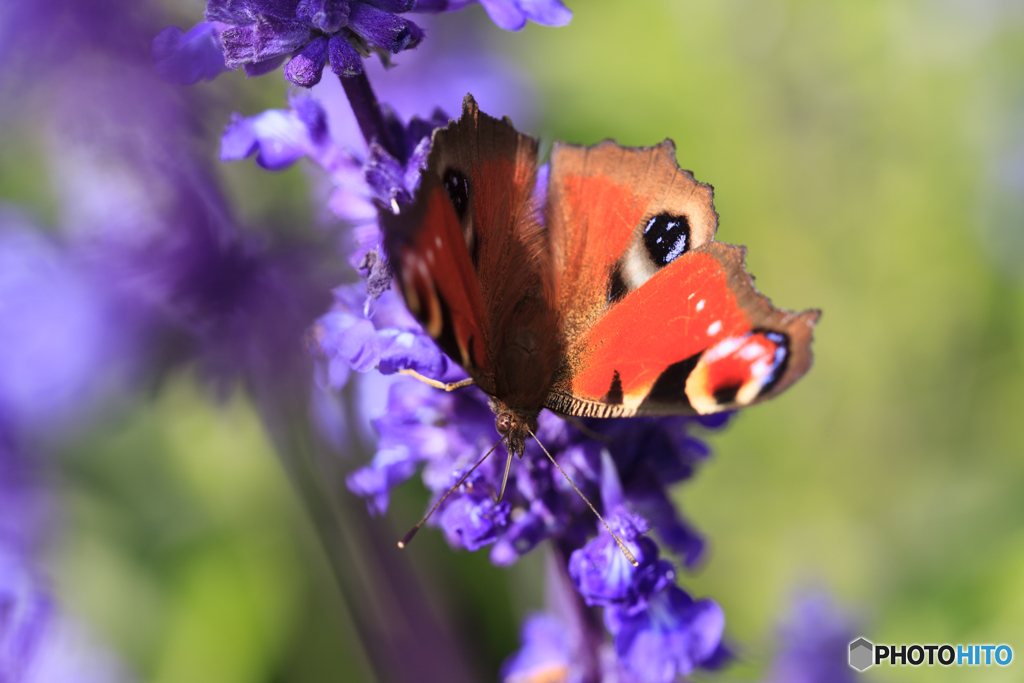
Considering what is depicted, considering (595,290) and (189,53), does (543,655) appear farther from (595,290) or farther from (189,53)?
(189,53)

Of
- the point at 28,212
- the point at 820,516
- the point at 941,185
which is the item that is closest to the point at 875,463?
the point at 820,516

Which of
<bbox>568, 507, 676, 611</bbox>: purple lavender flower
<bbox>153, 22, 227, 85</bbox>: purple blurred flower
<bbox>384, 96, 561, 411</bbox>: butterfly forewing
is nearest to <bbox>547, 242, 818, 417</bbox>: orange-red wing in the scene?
<bbox>384, 96, 561, 411</bbox>: butterfly forewing

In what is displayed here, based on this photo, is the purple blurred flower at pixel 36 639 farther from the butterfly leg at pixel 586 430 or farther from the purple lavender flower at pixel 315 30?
the purple lavender flower at pixel 315 30

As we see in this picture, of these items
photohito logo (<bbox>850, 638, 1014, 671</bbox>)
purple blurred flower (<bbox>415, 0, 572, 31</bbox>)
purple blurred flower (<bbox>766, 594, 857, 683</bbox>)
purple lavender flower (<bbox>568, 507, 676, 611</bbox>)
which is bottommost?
photohito logo (<bbox>850, 638, 1014, 671</bbox>)

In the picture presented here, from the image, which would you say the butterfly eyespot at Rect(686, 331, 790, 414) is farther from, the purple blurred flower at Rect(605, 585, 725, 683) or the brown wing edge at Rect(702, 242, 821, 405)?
the purple blurred flower at Rect(605, 585, 725, 683)

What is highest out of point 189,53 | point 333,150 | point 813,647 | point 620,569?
point 189,53

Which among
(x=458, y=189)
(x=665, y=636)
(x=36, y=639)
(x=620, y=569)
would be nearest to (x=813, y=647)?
(x=665, y=636)
